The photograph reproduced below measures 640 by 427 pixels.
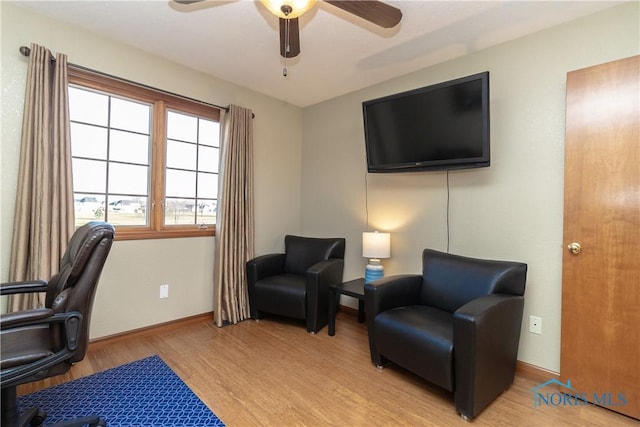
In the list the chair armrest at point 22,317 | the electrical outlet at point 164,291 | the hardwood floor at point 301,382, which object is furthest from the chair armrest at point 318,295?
the chair armrest at point 22,317

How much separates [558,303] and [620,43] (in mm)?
1730

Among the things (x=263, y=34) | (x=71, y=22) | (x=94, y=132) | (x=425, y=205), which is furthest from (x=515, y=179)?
(x=71, y=22)

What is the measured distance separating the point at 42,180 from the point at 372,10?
242 cm

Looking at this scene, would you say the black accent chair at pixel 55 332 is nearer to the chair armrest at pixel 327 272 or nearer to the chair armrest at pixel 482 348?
the chair armrest at pixel 327 272

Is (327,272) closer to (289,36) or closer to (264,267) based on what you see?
(264,267)

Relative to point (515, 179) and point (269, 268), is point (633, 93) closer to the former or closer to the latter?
point (515, 179)

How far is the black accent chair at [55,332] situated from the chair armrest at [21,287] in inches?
13.7

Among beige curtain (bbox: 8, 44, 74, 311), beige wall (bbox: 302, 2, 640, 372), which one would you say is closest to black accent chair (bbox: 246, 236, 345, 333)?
beige wall (bbox: 302, 2, 640, 372)

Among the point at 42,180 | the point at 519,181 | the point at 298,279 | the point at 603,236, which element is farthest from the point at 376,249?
the point at 42,180

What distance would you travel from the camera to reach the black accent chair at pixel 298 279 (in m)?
2.85

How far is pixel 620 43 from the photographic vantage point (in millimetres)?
1924

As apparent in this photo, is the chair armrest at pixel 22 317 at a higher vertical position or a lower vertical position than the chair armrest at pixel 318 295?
higher

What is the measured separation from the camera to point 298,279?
3.15 m
